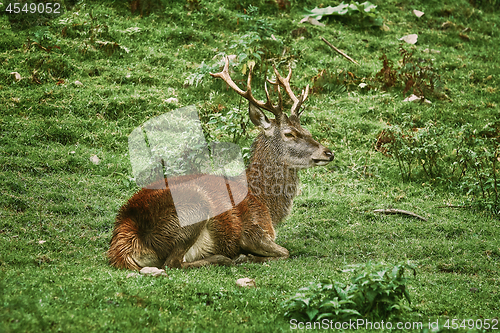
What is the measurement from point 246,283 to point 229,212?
4.25 ft

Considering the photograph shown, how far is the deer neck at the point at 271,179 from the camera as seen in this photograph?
6.89m

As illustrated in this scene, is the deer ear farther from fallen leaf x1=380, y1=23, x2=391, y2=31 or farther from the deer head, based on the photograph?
fallen leaf x1=380, y1=23, x2=391, y2=31

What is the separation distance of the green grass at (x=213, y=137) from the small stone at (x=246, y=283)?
0.34 feet

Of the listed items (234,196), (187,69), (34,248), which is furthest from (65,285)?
(187,69)

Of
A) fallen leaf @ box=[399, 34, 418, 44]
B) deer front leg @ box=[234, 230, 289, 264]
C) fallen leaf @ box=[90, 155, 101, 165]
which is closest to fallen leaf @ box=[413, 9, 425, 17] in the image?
fallen leaf @ box=[399, 34, 418, 44]

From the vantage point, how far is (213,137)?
31.5ft

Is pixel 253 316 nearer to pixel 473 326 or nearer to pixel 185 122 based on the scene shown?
pixel 473 326

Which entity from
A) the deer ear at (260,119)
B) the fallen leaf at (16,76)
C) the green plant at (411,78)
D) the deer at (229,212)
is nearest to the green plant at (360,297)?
the deer at (229,212)

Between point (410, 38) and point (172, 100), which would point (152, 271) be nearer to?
point (172, 100)

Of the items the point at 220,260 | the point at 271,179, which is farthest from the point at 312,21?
the point at 220,260

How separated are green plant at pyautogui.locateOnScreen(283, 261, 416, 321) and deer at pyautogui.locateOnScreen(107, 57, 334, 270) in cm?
203

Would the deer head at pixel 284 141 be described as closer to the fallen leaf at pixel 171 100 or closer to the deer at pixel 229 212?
Result: the deer at pixel 229 212

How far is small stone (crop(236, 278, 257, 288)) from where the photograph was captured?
197 inches

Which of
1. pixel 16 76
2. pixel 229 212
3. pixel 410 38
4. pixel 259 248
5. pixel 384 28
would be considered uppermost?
pixel 384 28
